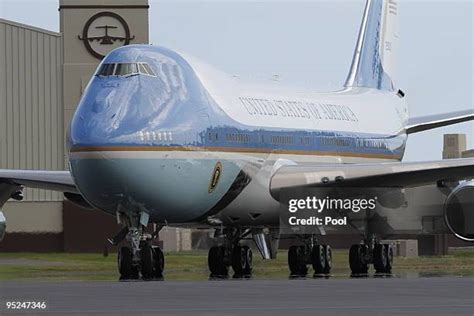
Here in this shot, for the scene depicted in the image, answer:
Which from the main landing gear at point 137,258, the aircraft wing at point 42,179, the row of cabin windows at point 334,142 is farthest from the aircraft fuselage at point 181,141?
the aircraft wing at point 42,179

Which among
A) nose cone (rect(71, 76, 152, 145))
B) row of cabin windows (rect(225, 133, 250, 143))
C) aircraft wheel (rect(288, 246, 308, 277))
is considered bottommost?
aircraft wheel (rect(288, 246, 308, 277))

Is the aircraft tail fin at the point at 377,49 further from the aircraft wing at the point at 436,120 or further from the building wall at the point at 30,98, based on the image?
the building wall at the point at 30,98

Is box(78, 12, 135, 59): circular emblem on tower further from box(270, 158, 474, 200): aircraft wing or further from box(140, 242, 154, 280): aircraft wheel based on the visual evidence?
box(140, 242, 154, 280): aircraft wheel

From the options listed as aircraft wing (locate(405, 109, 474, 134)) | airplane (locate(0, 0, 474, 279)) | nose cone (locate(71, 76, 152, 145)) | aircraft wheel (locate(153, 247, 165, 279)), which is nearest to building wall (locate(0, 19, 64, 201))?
aircraft wing (locate(405, 109, 474, 134))

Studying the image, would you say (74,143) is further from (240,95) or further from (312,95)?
(312,95)

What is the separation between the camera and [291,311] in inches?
754

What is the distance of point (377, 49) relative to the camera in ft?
172

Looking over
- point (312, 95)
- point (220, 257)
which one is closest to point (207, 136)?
point (220, 257)

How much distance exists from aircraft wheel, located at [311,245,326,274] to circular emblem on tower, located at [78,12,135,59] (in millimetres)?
30637

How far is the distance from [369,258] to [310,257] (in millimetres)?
1913

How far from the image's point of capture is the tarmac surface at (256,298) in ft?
63.4

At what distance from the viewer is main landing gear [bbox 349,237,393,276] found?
3891 centimetres

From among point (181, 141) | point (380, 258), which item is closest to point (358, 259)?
point (380, 258)

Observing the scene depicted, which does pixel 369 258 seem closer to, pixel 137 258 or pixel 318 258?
pixel 318 258
